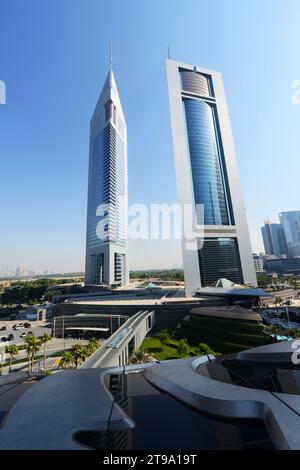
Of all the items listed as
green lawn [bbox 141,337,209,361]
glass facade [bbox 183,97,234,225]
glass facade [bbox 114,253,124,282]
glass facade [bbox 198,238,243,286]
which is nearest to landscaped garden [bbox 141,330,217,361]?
green lawn [bbox 141,337,209,361]

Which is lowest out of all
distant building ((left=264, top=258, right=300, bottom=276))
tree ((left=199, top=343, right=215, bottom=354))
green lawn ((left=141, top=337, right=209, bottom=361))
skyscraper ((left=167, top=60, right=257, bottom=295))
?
green lawn ((left=141, top=337, right=209, bottom=361))

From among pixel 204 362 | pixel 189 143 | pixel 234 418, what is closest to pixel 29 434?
pixel 234 418

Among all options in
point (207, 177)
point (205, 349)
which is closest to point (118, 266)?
point (207, 177)

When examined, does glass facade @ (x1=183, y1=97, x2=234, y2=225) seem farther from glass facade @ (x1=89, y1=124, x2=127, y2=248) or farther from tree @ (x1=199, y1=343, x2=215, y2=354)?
tree @ (x1=199, y1=343, x2=215, y2=354)

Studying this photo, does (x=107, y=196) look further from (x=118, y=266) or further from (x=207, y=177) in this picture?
(x=207, y=177)

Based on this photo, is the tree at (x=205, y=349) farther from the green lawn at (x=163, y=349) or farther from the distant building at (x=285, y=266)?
the distant building at (x=285, y=266)
